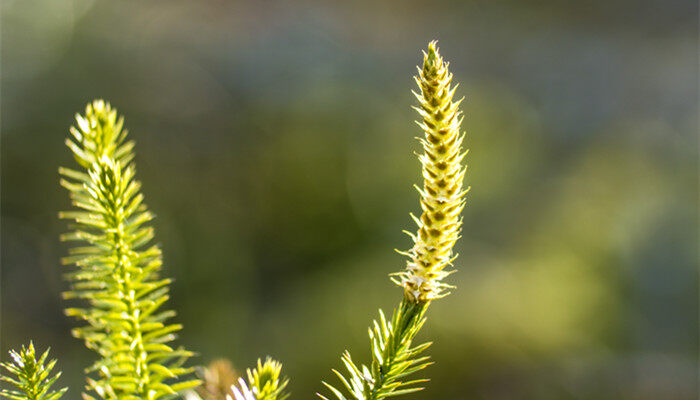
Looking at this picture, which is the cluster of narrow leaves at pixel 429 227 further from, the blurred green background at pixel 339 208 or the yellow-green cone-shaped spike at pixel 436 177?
the blurred green background at pixel 339 208

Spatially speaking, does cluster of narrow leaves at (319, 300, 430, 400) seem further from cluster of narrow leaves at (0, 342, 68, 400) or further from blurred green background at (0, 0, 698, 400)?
blurred green background at (0, 0, 698, 400)

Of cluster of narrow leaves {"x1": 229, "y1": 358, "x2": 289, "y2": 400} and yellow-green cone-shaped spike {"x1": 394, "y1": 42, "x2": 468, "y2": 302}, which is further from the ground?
yellow-green cone-shaped spike {"x1": 394, "y1": 42, "x2": 468, "y2": 302}

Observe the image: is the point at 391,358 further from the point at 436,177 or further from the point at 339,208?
the point at 339,208

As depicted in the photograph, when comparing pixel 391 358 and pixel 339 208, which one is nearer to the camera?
pixel 391 358

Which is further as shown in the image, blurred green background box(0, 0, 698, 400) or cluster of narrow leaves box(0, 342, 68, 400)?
blurred green background box(0, 0, 698, 400)

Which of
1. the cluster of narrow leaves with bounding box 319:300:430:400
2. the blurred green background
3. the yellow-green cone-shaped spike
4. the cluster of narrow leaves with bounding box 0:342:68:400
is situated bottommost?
the cluster of narrow leaves with bounding box 0:342:68:400

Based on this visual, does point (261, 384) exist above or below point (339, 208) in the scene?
below

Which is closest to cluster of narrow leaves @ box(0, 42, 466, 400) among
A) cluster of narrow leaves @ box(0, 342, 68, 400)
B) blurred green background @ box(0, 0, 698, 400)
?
cluster of narrow leaves @ box(0, 342, 68, 400)

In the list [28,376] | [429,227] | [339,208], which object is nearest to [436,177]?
[429,227]

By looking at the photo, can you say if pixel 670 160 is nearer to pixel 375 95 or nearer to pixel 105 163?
pixel 375 95
